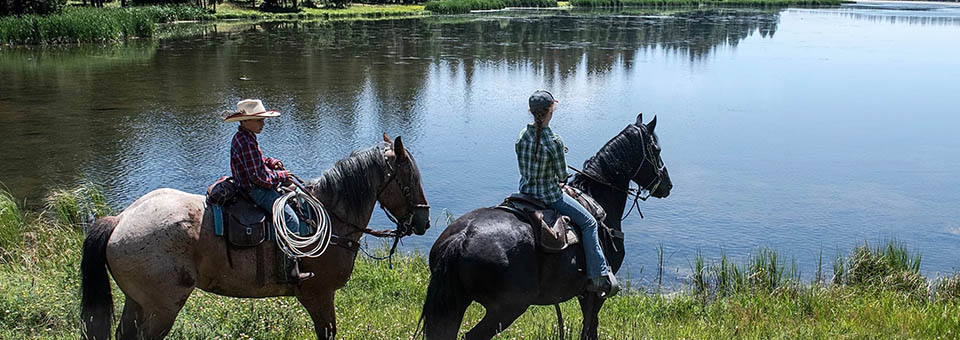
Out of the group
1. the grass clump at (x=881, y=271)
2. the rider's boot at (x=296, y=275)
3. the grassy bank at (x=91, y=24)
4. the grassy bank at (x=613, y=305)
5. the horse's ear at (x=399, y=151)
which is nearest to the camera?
the rider's boot at (x=296, y=275)

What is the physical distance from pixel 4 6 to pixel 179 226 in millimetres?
41559

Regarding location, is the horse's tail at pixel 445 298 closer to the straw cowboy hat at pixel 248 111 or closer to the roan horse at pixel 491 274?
the roan horse at pixel 491 274

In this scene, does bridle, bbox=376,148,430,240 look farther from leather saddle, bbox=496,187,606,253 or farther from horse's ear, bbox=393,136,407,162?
leather saddle, bbox=496,187,606,253

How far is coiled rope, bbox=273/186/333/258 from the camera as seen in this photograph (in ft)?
18.3

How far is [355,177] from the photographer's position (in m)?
6.04

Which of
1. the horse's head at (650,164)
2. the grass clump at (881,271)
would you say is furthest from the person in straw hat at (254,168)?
the grass clump at (881,271)

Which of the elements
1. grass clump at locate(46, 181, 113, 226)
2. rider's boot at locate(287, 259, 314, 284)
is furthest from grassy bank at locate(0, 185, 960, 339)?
rider's boot at locate(287, 259, 314, 284)

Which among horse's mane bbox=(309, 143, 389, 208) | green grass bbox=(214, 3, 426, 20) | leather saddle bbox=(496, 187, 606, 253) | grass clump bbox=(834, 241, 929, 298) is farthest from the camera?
green grass bbox=(214, 3, 426, 20)

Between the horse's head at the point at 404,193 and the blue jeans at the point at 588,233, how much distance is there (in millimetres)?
1046

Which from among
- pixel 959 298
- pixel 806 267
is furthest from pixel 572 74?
pixel 959 298

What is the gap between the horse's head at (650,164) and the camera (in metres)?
6.57

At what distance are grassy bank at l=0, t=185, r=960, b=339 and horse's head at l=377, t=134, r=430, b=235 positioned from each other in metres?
0.97

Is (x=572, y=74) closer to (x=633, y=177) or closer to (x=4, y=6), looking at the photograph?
(x=633, y=177)

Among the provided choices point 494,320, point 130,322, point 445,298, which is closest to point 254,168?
point 130,322
